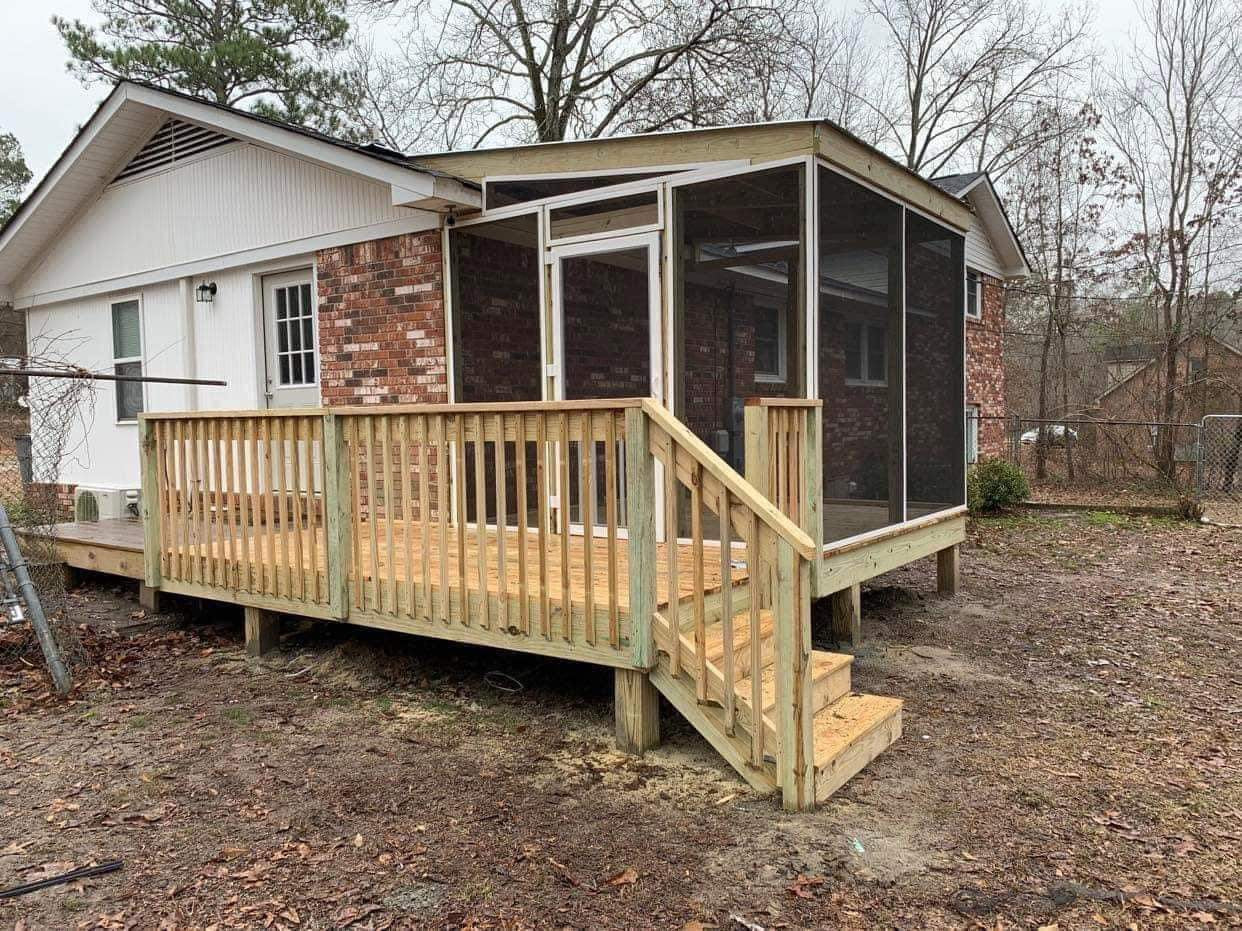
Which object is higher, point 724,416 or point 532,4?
point 532,4

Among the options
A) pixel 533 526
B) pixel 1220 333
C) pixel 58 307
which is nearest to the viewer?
pixel 533 526

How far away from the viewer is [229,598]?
538cm

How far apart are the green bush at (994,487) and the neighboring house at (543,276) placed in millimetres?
5482

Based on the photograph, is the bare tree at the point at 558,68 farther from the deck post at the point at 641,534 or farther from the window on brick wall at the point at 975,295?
the deck post at the point at 641,534

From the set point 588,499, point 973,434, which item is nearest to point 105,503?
point 588,499

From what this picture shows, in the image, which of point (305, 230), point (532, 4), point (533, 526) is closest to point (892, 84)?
point (532, 4)

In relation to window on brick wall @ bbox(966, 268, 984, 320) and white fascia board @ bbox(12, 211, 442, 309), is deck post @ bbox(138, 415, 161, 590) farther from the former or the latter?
window on brick wall @ bbox(966, 268, 984, 320)

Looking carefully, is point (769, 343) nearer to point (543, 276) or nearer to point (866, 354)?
point (866, 354)

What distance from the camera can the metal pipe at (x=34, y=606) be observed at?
15.2 ft

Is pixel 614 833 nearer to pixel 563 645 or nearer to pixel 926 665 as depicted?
Result: pixel 563 645

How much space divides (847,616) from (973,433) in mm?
9068

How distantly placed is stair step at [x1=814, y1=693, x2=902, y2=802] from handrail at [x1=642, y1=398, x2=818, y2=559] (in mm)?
772

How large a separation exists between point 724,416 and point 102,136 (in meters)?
6.70

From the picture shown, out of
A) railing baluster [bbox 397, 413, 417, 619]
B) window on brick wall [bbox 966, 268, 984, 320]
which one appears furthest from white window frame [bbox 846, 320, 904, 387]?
window on brick wall [bbox 966, 268, 984, 320]
